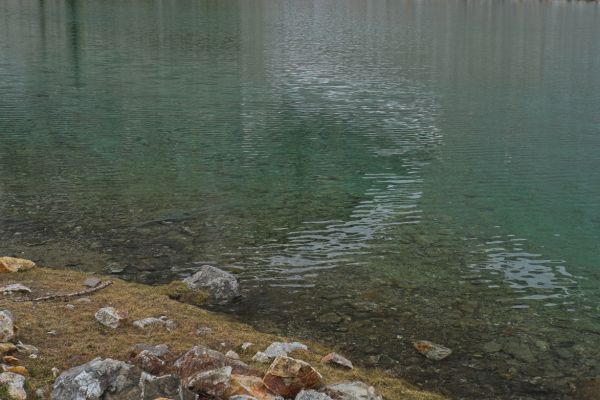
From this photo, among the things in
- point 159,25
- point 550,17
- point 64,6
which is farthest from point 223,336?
point 550,17

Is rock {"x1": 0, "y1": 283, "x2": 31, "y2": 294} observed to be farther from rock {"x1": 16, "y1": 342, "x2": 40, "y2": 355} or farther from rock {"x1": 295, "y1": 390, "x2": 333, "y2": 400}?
rock {"x1": 295, "y1": 390, "x2": 333, "y2": 400}

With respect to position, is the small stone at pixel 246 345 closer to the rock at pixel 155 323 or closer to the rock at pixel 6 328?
the rock at pixel 155 323

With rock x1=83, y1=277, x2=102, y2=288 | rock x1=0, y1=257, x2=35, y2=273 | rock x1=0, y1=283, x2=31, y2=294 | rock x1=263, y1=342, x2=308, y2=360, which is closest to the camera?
rock x1=263, y1=342, x2=308, y2=360

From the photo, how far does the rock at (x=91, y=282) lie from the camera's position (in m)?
15.1

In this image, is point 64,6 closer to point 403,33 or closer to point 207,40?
point 207,40

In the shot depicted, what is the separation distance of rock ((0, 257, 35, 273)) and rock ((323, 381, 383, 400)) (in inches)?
352

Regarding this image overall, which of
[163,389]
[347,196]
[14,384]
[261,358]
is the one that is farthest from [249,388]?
[347,196]

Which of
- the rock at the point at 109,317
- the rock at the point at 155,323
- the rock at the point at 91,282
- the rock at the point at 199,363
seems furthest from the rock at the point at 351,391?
the rock at the point at 91,282

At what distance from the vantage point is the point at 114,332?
12094mm

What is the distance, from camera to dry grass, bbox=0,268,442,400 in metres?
10.8

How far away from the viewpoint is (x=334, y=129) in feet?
119

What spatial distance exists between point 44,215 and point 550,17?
14096 centimetres

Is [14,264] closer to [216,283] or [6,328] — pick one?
[216,283]

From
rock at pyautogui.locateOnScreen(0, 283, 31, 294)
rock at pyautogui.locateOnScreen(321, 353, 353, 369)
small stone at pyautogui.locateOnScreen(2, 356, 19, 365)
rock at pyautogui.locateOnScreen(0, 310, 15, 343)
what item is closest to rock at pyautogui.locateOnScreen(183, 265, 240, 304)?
rock at pyautogui.locateOnScreen(0, 283, 31, 294)
